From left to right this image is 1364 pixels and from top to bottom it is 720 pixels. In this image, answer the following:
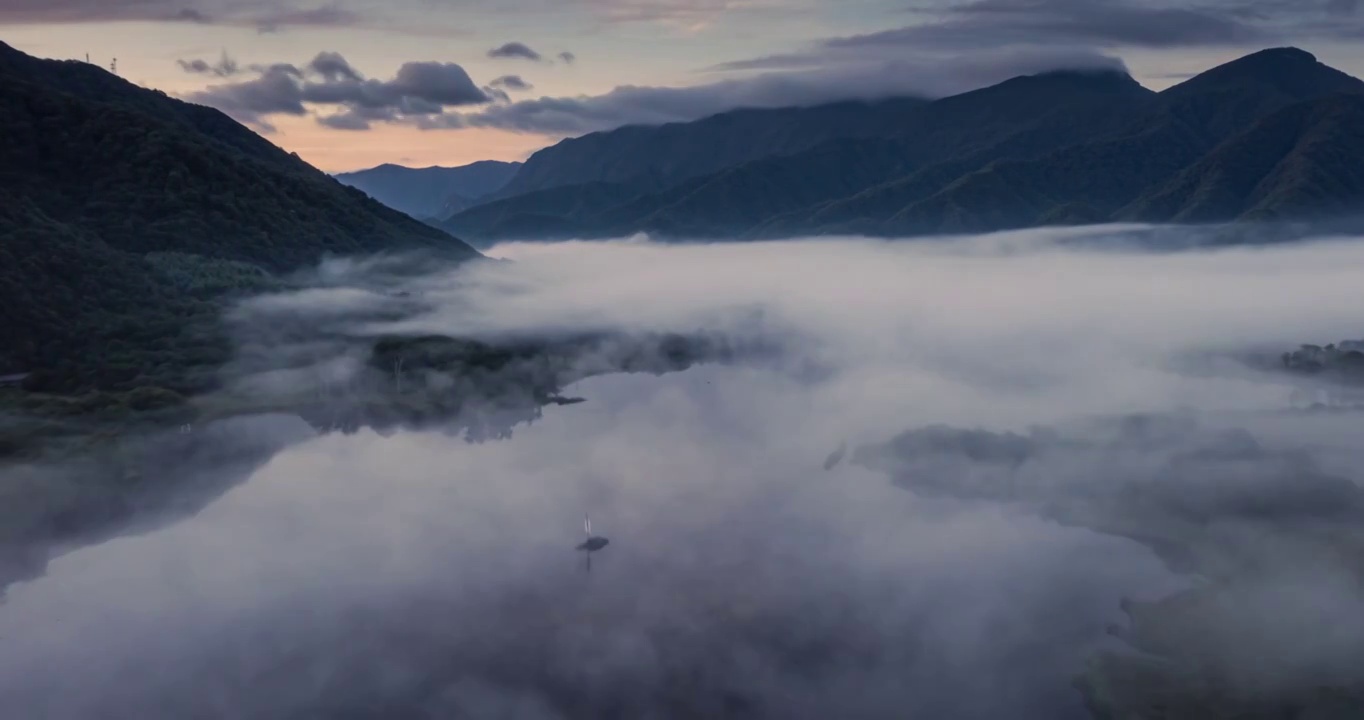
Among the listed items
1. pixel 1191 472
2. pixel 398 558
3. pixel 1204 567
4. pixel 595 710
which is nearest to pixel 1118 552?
pixel 1204 567

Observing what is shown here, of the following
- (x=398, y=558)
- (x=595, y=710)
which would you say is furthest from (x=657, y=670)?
(x=398, y=558)

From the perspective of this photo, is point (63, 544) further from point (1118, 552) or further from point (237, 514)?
point (1118, 552)

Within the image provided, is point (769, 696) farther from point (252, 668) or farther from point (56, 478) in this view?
point (56, 478)

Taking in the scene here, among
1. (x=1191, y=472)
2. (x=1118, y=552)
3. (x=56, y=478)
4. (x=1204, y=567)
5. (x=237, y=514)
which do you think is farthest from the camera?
(x=1191, y=472)

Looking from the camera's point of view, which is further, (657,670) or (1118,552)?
(1118,552)

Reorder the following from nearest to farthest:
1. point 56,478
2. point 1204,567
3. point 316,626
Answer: point 316,626
point 1204,567
point 56,478

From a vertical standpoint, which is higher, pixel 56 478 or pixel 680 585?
pixel 56 478

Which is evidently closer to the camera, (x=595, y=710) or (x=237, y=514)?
(x=595, y=710)

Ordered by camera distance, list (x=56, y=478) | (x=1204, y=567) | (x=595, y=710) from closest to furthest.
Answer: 1. (x=595, y=710)
2. (x=1204, y=567)
3. (x=56, y=478)

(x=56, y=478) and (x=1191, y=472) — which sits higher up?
(x=56, y=478)
